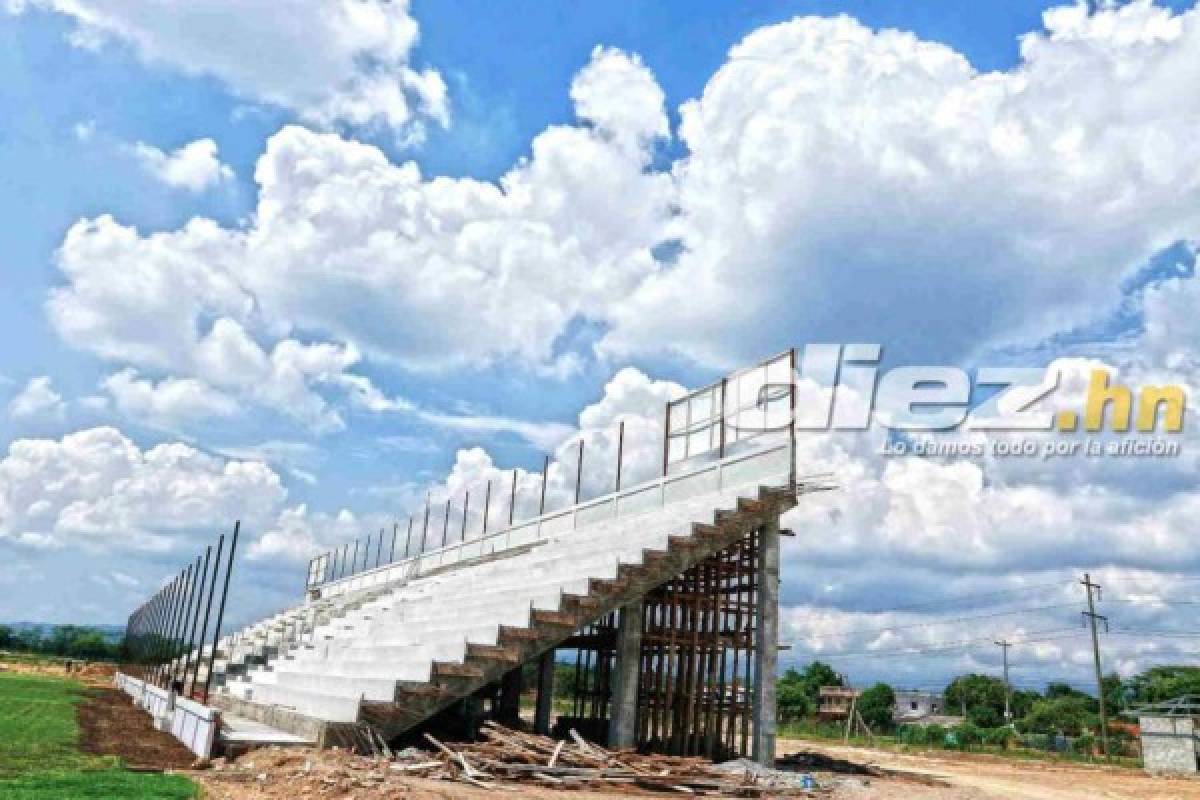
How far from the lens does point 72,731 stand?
15555 millimetres

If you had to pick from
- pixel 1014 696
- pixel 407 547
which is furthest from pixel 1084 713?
pixel 407 547

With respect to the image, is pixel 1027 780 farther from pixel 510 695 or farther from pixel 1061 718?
pixel 1061 718

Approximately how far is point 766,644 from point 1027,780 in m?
10.7

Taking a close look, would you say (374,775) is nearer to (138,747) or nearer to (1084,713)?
(138,747)

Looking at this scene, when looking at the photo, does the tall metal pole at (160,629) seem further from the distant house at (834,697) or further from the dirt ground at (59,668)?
the distant house at (834,697)

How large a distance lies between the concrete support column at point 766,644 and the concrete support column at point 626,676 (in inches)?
82.1

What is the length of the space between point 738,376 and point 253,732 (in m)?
10.5

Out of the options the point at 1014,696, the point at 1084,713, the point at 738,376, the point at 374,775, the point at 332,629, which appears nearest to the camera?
the point at 374,775

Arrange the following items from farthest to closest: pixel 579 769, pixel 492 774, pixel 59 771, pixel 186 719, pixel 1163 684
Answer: pixel 1163 684
pixel 186 719
pixel 579 769
pixel 492 774
pixel 59 771

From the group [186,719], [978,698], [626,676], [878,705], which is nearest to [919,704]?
[978,698]

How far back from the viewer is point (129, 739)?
1580 cm

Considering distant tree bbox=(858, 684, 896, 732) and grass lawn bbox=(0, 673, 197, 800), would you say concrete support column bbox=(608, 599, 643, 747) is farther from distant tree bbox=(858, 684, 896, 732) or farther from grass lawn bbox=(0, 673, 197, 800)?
distant tree bbox=(858, 684, 896, 732)

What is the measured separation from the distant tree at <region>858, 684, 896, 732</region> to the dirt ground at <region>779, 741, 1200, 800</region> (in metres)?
37.6

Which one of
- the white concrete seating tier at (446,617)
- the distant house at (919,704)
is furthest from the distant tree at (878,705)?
the white concrete seating tier at (446,617)
